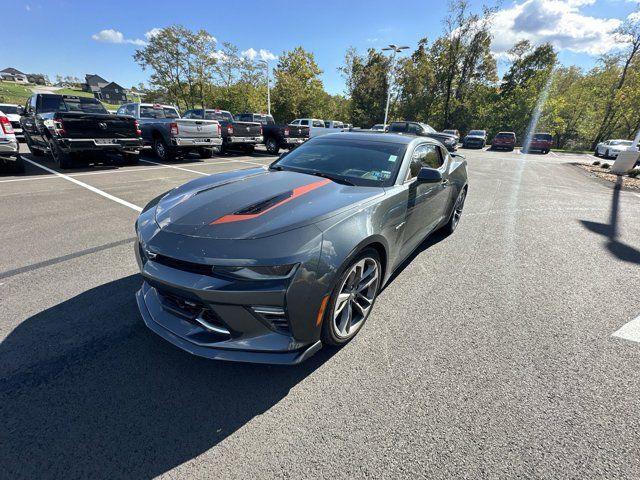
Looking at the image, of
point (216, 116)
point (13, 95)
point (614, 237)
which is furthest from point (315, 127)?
point (13, 95)

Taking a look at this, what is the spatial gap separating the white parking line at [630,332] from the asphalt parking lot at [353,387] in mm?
20

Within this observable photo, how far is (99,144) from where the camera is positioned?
830 cm

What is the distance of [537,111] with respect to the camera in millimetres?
37281

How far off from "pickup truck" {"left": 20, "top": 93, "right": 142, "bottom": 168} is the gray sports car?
758cm

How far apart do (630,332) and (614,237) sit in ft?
11.4

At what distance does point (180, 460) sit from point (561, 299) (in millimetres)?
3725

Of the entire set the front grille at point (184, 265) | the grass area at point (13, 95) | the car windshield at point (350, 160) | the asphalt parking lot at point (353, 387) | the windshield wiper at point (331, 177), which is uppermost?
the grass area at point (13, 95)

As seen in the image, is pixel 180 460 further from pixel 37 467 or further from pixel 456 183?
pixel 456 183

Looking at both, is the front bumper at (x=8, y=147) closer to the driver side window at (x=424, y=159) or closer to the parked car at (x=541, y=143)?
the driver side window at (x=424, y=159)

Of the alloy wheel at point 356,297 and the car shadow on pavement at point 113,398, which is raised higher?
the alloy wheel at point 356,297

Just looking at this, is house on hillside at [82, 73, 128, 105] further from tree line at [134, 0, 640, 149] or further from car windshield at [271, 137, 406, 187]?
car windshield at [271, 137, 406, 187]

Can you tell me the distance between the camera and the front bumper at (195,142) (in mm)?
10242

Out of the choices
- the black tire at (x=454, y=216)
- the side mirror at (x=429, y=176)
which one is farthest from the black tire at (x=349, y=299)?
the black tire at (x=454, y=216)

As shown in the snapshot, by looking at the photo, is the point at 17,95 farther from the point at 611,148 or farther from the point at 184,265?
the point at 611,148
